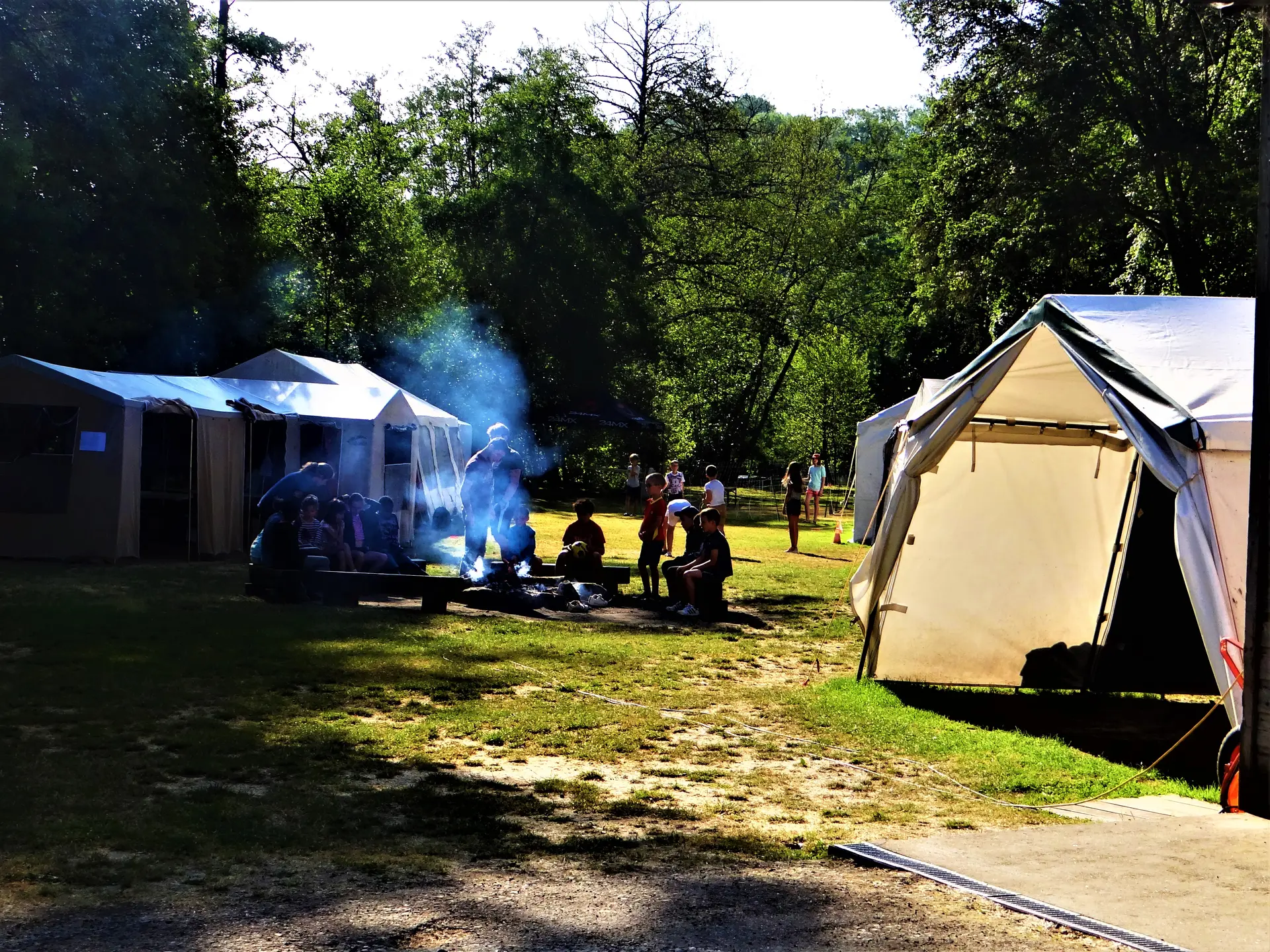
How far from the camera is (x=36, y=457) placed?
17.2 meters

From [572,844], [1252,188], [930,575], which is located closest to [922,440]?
[930,575]

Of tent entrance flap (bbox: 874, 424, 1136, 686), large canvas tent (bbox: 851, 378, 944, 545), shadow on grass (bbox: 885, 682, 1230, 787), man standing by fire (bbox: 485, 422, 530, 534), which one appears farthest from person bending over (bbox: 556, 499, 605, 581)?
large canvas tent (bbox: 851, 378, 944, 545)

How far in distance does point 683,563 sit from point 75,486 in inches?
323

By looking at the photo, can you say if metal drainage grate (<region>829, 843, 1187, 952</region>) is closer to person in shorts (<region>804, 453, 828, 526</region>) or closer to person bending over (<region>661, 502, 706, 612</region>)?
person bending over (<region>661, 502, 706, 612</region>)

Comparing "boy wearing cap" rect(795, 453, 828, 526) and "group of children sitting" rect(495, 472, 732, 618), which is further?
"boy wearing cap" rect(795, 453, 828, 526)

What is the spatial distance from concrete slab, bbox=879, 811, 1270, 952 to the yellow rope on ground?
2.32 feet

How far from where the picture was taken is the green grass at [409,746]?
547 cm

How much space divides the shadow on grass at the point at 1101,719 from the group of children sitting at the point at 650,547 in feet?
14.1

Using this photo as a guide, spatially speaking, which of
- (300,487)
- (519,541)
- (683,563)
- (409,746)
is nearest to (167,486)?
(300,487)

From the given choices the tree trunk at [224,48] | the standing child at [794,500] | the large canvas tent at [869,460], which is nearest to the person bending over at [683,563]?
the standing child at [794,500]

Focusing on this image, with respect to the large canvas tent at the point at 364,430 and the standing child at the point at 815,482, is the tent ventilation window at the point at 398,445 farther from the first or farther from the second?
the standing child at the point at 815,482

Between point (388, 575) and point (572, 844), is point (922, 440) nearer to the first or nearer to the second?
point (572, 844)

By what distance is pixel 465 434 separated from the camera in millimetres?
25641

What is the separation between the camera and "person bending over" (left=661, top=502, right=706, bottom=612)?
14.6 metres
